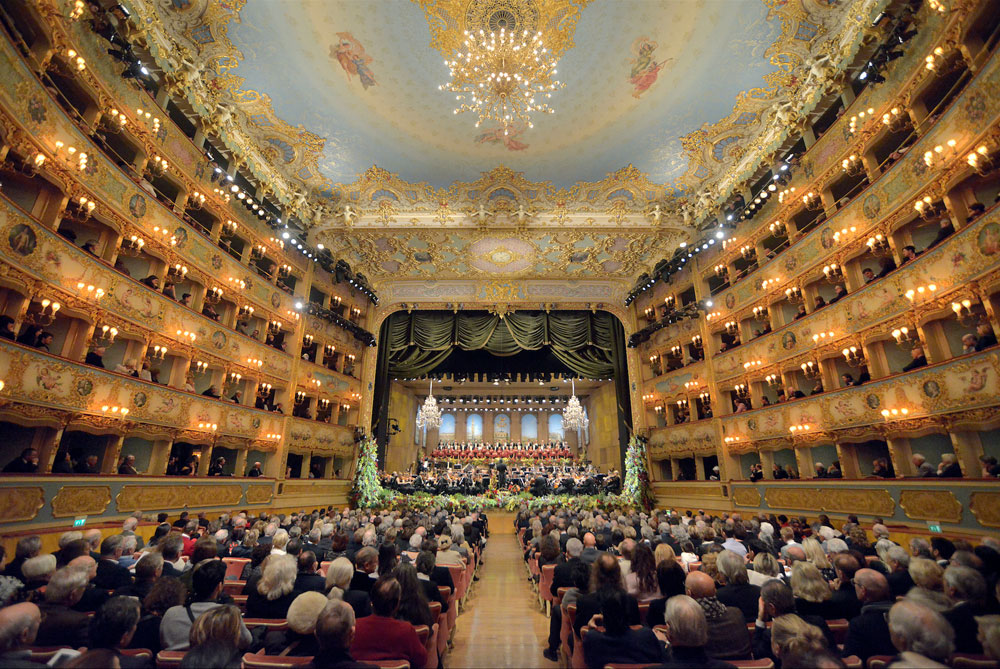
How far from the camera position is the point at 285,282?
1661cm

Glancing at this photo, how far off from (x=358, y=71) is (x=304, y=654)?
12.4 m

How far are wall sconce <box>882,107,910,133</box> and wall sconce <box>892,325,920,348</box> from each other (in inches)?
168

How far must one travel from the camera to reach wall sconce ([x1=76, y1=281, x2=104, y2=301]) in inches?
342

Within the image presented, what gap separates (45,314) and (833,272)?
56.0 feet

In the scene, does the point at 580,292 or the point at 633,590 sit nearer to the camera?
the point at 633,590

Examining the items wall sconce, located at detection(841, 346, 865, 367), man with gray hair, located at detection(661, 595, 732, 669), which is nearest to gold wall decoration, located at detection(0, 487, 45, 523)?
man with gray hair, located at detection(661, 595, 732, 669)

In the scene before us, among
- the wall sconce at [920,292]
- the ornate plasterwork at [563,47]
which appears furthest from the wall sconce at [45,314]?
the wall sconce at [920,292]

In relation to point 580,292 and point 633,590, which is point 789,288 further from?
point 633,590

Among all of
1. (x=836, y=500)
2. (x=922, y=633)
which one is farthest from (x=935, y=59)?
(x=922, y=633)

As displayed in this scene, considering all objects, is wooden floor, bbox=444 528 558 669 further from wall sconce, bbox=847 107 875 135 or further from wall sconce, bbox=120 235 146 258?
wall sconce, bbox=847 107 875 135

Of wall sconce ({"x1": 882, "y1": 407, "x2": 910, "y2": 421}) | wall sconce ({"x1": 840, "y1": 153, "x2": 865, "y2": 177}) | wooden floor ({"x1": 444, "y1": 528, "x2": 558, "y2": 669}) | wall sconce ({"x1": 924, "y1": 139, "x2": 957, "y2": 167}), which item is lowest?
wooden floor ({"x1": 444, "y1": 528, "x2": 558, "y2": 669})

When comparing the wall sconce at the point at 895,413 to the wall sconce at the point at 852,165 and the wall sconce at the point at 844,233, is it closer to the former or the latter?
the wall sconce at the point at 844,233

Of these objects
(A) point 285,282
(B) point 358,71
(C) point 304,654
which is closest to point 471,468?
(A) point 285,282

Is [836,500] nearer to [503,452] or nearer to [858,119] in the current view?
[858,119]
